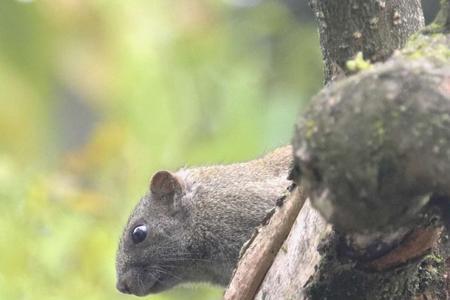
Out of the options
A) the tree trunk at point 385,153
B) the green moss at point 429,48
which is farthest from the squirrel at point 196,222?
the green moss at point 429,48

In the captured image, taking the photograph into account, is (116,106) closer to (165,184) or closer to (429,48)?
(165,184)

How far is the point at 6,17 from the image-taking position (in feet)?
19.3

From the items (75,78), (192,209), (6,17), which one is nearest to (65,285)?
(192,209)

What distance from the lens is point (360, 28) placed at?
2.54 meters

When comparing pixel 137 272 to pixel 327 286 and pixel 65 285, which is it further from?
pixel 327 286

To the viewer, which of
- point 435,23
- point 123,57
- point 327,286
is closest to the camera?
point 435,23

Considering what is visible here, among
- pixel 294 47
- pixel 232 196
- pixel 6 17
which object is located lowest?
pixel 294 47

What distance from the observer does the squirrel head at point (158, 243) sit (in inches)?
188

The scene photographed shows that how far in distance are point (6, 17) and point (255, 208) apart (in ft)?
7.21

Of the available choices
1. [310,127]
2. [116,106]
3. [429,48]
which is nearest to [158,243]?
[116,106]

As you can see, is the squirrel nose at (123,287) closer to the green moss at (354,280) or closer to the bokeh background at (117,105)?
the bokeh background at (117,105)

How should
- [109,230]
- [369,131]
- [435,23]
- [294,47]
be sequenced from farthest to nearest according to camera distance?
[294,47]
[109,230]
[435,23]
[369,131]

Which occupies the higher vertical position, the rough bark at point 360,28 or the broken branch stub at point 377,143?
the broken branch stub at point 377,143

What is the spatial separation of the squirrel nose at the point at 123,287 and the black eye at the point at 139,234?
0.73 ft
